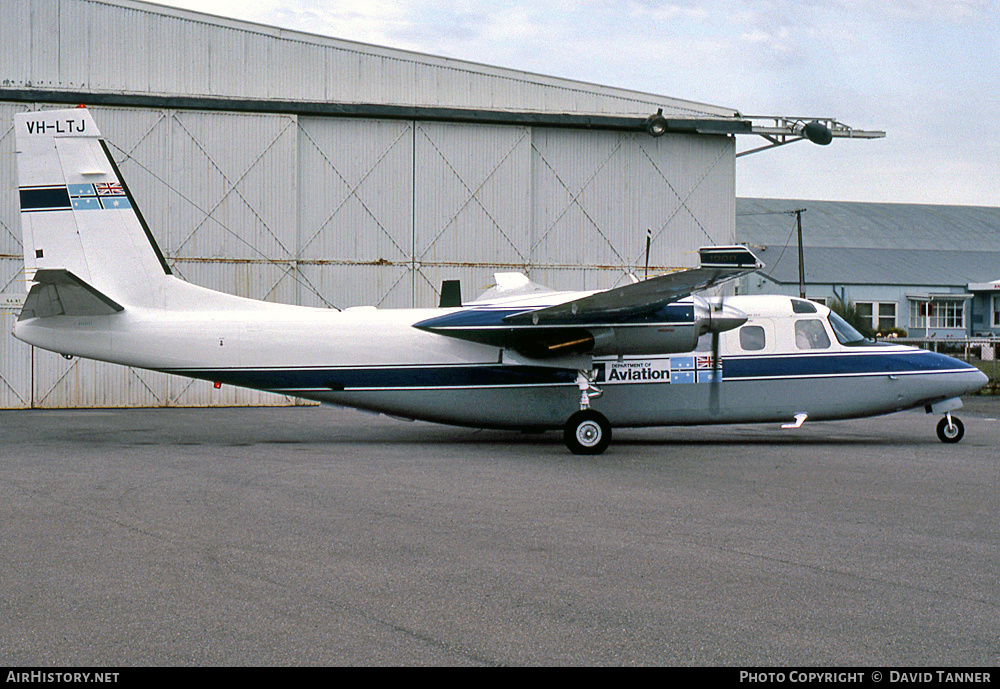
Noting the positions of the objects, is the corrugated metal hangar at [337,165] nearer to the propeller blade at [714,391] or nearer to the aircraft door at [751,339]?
the aircraft door at [751,339]

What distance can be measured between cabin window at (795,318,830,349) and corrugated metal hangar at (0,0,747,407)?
1267 cm

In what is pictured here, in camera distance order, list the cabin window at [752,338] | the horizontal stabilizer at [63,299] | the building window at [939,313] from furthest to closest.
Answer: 1. the building window at [939,313]
2. the cabin window at [752,338]
3. the horizontal stabilizer at [63,299]

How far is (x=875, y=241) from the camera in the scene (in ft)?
259

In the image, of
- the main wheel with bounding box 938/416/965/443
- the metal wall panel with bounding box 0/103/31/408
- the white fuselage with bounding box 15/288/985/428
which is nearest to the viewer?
the white fuselage with bounding box 15/288/985/428

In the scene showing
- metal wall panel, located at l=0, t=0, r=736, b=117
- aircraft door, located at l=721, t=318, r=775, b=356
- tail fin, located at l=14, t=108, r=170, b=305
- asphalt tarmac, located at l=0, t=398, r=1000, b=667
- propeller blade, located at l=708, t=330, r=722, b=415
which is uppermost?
metal wall panel, located at l=0, t=0, r=736, b=117

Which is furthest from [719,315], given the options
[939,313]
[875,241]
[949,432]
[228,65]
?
[875,241]

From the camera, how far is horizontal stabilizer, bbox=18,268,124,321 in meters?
15.0

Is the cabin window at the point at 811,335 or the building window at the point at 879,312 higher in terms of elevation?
the building window at the point at 879,312

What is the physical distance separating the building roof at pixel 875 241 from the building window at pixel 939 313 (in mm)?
1576

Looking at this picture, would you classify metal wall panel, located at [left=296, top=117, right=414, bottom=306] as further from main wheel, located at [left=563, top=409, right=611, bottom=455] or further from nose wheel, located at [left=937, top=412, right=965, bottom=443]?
nose wheel, located at [left=937, top=412, right=965, bottom=443]

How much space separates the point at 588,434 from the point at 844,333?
232 inches

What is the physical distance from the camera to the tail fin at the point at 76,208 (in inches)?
635

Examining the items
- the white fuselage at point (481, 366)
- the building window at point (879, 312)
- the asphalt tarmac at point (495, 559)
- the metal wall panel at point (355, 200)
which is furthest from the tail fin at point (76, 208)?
the building window at point (879, 312)

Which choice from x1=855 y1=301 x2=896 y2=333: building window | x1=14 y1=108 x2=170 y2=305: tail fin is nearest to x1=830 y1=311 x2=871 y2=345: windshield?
x1=14 y1=108 x2=170 y2=305: tail fin
